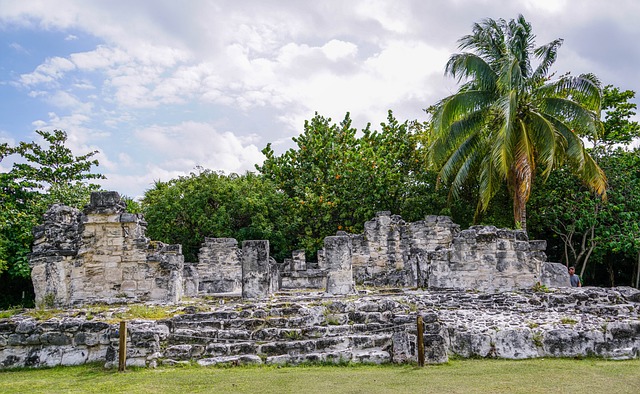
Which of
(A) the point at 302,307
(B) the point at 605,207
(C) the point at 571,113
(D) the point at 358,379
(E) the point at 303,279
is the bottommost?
(D) the point at 358,379

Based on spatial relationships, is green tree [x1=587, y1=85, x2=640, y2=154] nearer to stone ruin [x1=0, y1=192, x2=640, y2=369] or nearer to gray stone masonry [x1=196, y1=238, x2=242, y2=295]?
stone ruin [x1=0, y1=192, x2=640, y2=369]

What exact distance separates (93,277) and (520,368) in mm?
9175

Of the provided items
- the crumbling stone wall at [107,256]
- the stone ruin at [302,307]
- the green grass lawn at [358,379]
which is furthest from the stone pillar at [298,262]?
the green grass lawn at [358,379]

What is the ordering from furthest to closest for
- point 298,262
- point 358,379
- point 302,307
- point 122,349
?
point 298,262 < point 302,307 < point 122,349 < point 358,379

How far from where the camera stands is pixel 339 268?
39.3 ft

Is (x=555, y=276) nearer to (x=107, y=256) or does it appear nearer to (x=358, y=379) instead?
(x=358, y=379)

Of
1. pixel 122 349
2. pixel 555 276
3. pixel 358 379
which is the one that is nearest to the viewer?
pixel 358 379

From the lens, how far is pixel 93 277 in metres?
11.5

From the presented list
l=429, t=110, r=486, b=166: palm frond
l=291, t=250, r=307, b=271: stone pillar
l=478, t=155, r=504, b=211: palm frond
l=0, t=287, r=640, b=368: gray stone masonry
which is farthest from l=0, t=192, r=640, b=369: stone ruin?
l=429, t=110, r=486, b=166: palm frond

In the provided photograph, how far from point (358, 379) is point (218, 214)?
14.6m

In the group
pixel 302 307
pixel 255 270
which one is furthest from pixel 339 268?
pixel 302 307

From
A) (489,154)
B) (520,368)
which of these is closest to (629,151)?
(489,154)

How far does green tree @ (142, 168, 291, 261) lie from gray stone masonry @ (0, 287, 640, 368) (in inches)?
422

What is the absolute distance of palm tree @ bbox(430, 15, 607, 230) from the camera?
14.5m
